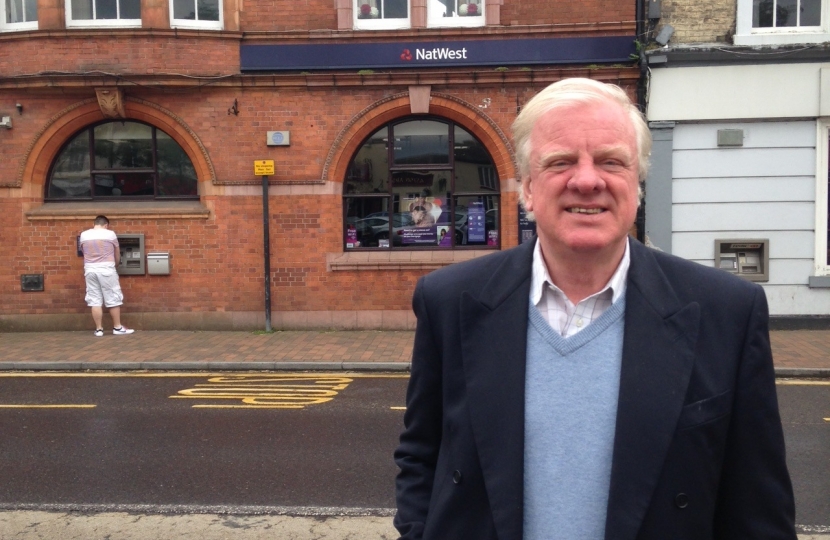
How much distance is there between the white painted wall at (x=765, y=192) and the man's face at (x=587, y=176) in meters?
11.6

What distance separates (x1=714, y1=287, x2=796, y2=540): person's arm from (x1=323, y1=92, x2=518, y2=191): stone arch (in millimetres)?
11275

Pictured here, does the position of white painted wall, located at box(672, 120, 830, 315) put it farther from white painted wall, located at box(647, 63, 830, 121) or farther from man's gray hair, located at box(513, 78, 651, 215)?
man's gray hair, located at box(513, 78, 651, 215)

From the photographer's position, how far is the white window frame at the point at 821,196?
41.3 feet

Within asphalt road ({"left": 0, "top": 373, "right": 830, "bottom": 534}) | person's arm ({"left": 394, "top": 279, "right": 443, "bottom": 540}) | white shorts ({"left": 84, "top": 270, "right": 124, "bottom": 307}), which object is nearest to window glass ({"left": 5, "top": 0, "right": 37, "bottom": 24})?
Answer: white shorts ({"left": 84, "top": 270, "right": 124, "bottom": 307})

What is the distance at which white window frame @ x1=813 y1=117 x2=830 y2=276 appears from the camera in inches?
496

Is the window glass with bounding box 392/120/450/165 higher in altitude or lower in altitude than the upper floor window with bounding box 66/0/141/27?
lower

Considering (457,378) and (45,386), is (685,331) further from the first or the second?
(45,386)

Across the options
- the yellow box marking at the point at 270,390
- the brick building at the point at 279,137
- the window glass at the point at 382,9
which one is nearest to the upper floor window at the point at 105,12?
the brick building at the point at 279,137

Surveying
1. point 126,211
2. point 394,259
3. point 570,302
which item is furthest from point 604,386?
point 126,211

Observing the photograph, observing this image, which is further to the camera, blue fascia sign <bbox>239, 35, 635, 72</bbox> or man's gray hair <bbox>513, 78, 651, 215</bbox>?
blue fascia sign <bbox>239, 35, 635, 72</bbox>

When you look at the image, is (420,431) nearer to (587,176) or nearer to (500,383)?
(500,383)

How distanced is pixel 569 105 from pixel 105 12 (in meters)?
13.1

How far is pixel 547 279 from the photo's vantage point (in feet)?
6.61

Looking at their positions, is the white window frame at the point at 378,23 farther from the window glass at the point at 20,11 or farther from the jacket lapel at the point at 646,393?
the jacket lapel at the point at 646,393
